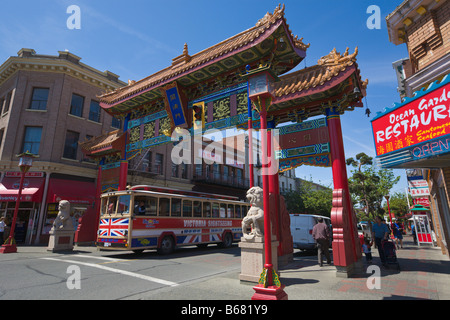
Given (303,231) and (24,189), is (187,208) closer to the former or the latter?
(303,231)

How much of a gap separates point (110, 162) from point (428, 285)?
1682cm

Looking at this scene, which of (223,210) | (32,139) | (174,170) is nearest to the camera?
(223,210)

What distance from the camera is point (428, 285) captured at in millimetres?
6195

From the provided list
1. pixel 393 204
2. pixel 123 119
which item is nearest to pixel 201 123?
pixel 123 119

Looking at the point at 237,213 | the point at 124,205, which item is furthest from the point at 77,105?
the point at 237,213

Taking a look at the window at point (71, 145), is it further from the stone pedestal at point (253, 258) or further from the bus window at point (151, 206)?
the stone pedestal at point (253, 258)

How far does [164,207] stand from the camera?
12.6m

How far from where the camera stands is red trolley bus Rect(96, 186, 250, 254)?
11.1 meters

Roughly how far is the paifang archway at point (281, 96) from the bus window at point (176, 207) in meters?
3.22

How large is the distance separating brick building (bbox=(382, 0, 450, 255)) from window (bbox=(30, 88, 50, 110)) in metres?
22.6

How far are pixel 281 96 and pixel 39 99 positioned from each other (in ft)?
65.3

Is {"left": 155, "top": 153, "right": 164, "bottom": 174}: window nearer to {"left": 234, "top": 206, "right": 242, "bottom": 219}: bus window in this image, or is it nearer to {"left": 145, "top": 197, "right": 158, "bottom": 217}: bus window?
{"left": 234, "top": 206, "right": 242, "bottom": 219}: bus window

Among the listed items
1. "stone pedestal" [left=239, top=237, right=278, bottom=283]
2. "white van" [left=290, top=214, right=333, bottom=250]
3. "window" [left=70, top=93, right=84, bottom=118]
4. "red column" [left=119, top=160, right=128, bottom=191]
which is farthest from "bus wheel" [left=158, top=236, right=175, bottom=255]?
"window" [left=70, top=93, right=84, bottom=118]

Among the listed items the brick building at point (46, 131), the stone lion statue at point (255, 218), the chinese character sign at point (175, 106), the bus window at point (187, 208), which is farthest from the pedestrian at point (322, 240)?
the brick building at point (46, 131)
